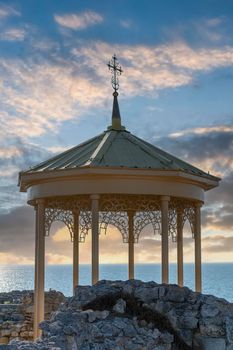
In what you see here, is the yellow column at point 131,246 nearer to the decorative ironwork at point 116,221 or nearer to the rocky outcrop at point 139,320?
the decorative ironwork at point 116,221

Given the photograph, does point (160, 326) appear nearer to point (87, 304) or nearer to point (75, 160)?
point (87, 304)

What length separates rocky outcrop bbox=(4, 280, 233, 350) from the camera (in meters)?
15.8

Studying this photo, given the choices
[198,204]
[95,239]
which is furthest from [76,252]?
[198,204]

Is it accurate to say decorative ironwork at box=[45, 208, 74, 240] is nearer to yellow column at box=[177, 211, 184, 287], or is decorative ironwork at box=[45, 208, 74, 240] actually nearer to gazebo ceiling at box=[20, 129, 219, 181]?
gazebo ceiling at box=[20, 129, 219, 181]

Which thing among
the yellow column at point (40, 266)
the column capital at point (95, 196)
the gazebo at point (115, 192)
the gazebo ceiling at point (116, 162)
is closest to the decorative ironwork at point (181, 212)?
the gazebo at point (115, 192)

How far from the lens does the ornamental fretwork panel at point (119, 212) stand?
73.6 feet

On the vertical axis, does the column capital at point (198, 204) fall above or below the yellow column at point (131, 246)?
above

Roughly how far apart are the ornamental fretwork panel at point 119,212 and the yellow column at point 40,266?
0.31 meters

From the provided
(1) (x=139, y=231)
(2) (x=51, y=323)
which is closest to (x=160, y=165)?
(1) (x=139, y=231)

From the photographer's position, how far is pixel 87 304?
1789cm

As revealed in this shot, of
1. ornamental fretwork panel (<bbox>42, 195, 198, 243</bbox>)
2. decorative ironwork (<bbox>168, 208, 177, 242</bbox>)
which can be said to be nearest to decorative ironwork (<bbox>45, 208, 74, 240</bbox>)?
ornamental fretwork panel (<bbox>42, 195, 198, 243</bbox>)

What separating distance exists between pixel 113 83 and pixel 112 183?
5281 mm

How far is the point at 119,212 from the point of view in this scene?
24.2m

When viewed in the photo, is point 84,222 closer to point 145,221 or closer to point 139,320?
point 145,221
